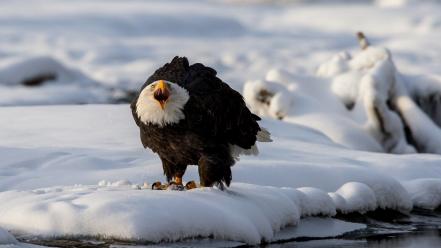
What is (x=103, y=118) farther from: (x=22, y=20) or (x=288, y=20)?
(x=288, y=20)

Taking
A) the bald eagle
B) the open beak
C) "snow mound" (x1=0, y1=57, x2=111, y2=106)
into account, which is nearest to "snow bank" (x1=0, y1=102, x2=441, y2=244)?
the bald eagle

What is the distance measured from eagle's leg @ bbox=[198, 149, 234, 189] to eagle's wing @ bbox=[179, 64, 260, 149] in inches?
5.8

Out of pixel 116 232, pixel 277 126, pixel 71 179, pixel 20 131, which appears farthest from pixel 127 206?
pixel 277 126

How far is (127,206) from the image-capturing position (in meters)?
6.95

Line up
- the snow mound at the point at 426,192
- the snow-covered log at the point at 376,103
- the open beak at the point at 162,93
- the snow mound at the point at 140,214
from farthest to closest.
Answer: the snow-covered log at the point at 376,103
the snow mound at the point at 426,192
the open beak at the point at 162,93
the snow mound at the point at 140,214

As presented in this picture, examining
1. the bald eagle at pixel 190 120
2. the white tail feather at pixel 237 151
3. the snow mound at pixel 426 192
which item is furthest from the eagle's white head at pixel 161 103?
the snow mound at pixel 426 192

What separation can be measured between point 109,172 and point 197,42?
2476 cm

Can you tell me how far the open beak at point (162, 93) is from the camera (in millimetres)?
7451

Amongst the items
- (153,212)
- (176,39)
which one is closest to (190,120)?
(153,212)

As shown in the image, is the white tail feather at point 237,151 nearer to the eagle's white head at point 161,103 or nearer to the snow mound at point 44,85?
the eagle's white head at point 161,103

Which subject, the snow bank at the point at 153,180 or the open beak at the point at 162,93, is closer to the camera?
the snow bank at the point at 153,180

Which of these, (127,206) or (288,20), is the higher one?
(288,20)

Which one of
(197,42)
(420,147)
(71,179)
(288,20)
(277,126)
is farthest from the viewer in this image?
(288,20)

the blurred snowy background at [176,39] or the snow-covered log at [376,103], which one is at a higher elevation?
the blurred snowy background at [176,39]
